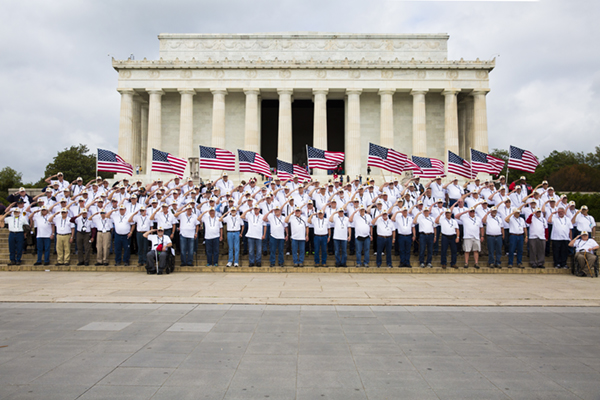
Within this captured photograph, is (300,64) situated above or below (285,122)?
above

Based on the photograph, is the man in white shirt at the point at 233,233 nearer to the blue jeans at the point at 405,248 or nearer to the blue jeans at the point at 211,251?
the blue jeans at the point at 211,251

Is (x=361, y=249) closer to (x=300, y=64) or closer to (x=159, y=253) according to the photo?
(x=159, y=253)

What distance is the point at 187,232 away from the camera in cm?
1554

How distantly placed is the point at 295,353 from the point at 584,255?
1348 cm

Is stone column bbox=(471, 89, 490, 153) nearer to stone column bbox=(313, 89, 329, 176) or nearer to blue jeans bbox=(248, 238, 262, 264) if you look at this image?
stone column bbox=(313, 89, 329, 176)

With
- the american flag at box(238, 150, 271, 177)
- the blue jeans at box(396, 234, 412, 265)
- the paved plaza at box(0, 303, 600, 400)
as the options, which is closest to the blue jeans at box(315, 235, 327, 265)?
the blue jeans at box(396, 234, 412, 265)

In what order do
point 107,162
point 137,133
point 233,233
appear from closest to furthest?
point 233,233 < point 107,162 < point 137,133

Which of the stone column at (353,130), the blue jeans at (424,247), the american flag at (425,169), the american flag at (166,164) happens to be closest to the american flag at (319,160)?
the american flag at (425,169)

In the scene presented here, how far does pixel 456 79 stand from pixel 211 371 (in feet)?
154

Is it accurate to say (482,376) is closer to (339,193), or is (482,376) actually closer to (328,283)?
(328,283)

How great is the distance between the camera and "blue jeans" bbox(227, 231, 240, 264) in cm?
1548

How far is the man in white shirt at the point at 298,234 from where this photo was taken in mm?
15508

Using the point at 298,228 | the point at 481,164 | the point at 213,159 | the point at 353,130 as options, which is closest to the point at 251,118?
the point at 353,130

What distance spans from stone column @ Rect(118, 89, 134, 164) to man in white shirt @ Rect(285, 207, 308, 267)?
116 feet
